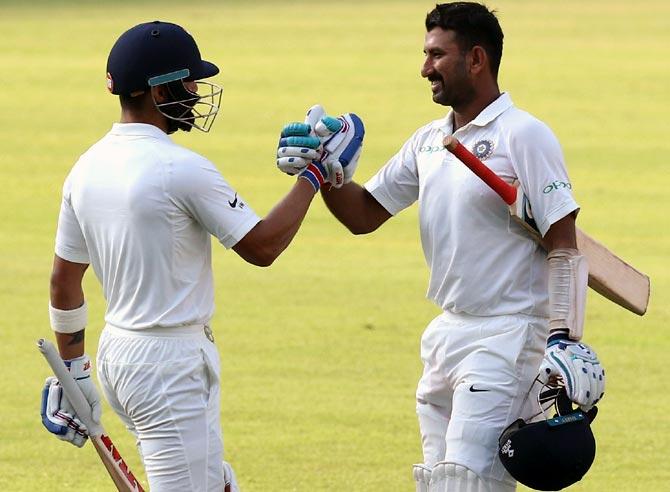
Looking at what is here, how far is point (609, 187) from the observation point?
1628cm

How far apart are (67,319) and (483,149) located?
4.96ft

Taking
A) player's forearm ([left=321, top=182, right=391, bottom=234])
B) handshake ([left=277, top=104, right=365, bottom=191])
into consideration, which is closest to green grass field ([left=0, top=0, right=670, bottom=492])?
player's forearm ([left=321, top=182, right=391, bottom=234])

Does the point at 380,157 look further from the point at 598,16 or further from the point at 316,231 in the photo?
the point at 598,16

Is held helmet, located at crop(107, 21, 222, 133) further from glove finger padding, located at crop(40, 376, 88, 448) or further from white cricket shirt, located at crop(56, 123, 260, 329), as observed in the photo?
glove finger padding, located at crop(40, 376, 88, 448)

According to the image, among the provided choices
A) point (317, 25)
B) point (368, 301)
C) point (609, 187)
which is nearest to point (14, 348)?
point (368, 301)

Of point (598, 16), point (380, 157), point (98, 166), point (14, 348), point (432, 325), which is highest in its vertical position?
point (98, 166)

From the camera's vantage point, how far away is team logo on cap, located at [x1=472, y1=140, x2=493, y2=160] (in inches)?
239

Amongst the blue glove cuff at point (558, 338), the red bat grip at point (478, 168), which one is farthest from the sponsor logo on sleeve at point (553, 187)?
the blue glove cuff at point (558, 338)

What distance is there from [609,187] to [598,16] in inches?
790

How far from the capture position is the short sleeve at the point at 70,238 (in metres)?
5.83

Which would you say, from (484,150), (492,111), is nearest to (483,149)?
(484,150)

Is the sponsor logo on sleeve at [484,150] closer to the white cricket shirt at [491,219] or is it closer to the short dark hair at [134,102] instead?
the white cricket shirt at [491,219]

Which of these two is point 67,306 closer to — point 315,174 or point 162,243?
point 162,243

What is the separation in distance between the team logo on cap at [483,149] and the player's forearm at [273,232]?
0.68 meters
